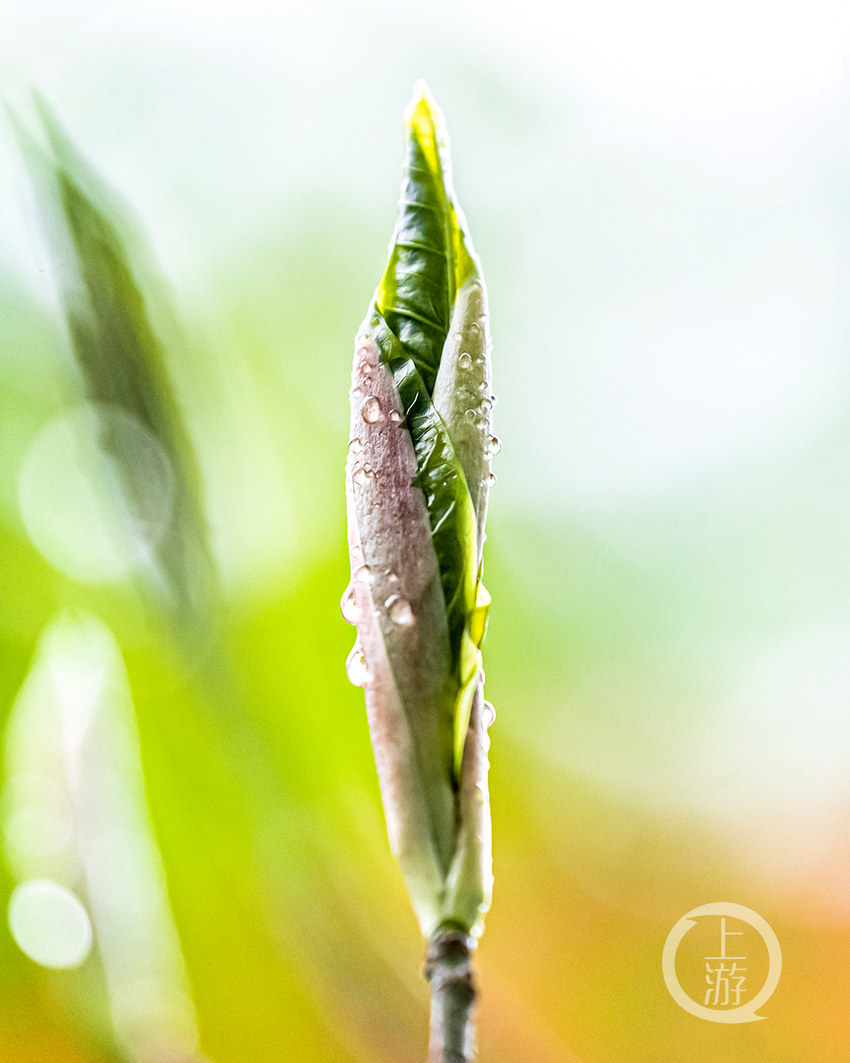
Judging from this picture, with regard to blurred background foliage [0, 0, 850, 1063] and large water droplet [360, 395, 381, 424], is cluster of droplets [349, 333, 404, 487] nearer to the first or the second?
large water droplet [360, 395, 381, 424]

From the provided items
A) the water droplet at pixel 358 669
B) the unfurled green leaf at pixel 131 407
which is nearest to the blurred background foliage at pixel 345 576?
the unfurled green leaf at pixel 131 407

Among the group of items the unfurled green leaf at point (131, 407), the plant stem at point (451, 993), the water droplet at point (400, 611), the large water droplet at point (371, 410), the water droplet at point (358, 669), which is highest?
the unfurled green leaf at point (131, 407)

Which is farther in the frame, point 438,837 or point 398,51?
point 398,51

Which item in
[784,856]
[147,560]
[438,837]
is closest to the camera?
[438,837]

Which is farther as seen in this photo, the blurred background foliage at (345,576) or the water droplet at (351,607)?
the blurred background foliage at (345,576)

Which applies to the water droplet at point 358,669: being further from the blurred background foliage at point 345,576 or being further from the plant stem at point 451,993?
the blurred background foliage at point 345,576

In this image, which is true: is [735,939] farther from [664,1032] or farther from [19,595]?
[19,595]

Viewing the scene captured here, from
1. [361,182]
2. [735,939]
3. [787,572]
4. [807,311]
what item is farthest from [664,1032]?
[361,182]

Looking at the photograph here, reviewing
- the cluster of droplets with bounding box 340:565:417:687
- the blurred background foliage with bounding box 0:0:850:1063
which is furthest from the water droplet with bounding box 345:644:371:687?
the blurred background foliage with bounding box 0:0:850:1063
